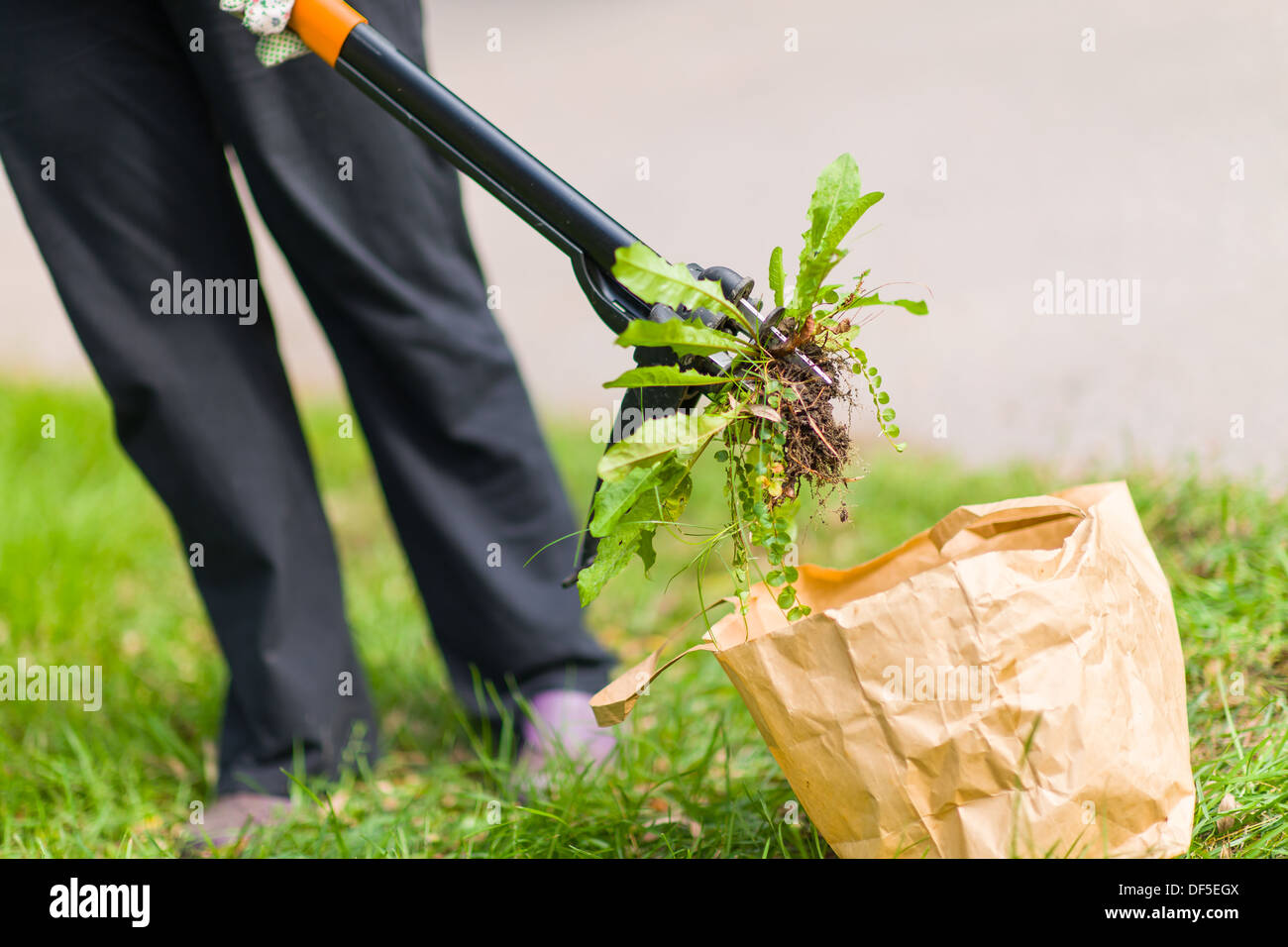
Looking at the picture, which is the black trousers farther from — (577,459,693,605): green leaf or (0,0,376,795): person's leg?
(577,459,693,605): green leaf

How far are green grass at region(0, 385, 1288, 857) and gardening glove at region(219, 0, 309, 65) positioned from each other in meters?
1.00

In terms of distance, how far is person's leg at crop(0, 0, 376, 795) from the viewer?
1.37m

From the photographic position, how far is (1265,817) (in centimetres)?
112

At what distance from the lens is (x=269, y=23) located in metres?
1.10

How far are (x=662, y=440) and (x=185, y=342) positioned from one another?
3.08 feet

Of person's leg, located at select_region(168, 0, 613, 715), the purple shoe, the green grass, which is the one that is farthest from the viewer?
the purple shoe

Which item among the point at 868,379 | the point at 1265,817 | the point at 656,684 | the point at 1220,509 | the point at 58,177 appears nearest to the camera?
the point at 868,379

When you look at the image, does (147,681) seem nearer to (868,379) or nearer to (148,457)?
(148,457)

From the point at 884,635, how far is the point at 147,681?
68.2 inches

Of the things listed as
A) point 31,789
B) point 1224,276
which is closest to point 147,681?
point 31,789

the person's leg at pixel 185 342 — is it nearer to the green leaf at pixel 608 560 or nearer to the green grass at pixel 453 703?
the green grass at pixel 453 703

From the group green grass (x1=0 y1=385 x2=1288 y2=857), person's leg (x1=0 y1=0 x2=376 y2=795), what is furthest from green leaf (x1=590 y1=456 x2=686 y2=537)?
person's leg (x1=0 y1=0 x2=376 y2=795)

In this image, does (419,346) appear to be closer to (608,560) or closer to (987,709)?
(608,560)

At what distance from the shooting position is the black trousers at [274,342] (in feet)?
4.48
